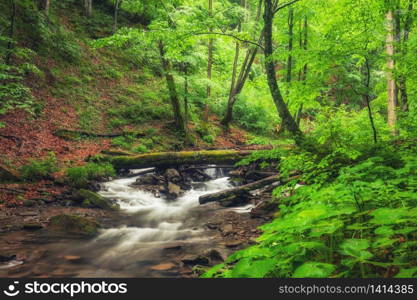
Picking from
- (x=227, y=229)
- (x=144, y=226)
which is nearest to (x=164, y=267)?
(x=227, y=229)

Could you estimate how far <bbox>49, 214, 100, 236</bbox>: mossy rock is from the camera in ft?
22.2

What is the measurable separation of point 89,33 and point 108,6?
20.6 feet

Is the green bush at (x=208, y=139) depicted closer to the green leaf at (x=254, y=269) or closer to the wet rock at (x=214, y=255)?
the wet rock at (x=214, y=255)

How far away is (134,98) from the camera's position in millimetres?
18328

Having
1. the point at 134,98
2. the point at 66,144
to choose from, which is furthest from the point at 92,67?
the point at 66,144

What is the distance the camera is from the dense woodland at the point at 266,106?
7.77ft

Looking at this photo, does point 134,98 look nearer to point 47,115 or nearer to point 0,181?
point 47,115

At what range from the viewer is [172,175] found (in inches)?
465

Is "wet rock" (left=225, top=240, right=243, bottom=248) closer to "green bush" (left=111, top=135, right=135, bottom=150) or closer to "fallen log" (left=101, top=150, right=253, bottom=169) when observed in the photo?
"fallen log" (left=101, top=150, right=253, bottom=169)

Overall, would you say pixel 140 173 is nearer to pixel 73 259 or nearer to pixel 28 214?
pixel 28 214

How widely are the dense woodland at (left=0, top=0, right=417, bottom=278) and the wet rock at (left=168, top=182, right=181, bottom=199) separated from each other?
2593 mm

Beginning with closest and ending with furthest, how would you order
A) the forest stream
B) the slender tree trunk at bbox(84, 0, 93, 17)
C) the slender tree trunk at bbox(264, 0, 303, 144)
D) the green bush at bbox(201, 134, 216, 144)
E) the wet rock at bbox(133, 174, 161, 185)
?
1. the forest stream
2. the slender tree trunk at bbox(264, 0, 303, 144)
3. the wet rock at bbox(133, 174, 161, 185)
4. the green bush at bbox(201, 134, 216, 144)
5. the slender tree trunk at bbox(84, 0, 93, 17)

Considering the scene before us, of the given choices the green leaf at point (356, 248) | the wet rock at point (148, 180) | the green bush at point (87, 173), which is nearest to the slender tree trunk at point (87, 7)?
the green bush at point (87, 173)

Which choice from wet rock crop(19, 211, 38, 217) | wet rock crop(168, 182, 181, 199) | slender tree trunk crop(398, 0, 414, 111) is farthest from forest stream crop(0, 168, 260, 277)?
slender tree trunk crop(398, 0, 414, 111)
